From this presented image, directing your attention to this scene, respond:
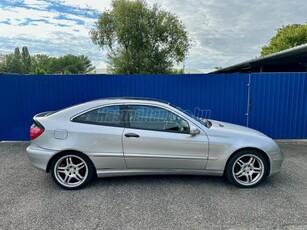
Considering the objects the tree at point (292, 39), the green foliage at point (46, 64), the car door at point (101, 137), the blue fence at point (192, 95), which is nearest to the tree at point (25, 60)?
the green foliage at point (46, 64)

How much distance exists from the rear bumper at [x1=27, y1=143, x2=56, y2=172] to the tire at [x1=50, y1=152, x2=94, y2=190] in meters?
0.11

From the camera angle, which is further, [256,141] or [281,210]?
[256,141]

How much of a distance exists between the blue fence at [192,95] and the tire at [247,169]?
116 inches

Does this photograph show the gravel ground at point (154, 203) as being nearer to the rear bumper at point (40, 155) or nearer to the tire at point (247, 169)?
the tire at point (247, 169)

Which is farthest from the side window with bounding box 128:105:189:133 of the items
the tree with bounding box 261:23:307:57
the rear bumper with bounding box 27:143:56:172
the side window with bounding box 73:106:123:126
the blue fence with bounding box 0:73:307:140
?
the tree with bounding box 261:23:307:57

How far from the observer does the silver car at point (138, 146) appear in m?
3.68

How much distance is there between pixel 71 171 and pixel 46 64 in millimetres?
92338

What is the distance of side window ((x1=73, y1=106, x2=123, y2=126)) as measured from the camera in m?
3.76

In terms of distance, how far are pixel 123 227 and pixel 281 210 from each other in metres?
2.09

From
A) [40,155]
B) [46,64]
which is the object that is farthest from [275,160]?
[46,64]

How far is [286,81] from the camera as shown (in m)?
6.41

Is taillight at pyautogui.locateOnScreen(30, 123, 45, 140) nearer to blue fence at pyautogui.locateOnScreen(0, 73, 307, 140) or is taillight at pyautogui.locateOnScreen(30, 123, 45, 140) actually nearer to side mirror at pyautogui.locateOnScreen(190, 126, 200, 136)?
side mirror at pyautogui.locateOnScreen(190, 126, 200, 136)

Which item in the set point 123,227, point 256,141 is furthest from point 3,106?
point 256,141

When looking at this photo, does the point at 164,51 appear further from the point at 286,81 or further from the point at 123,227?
the point at 123,227
